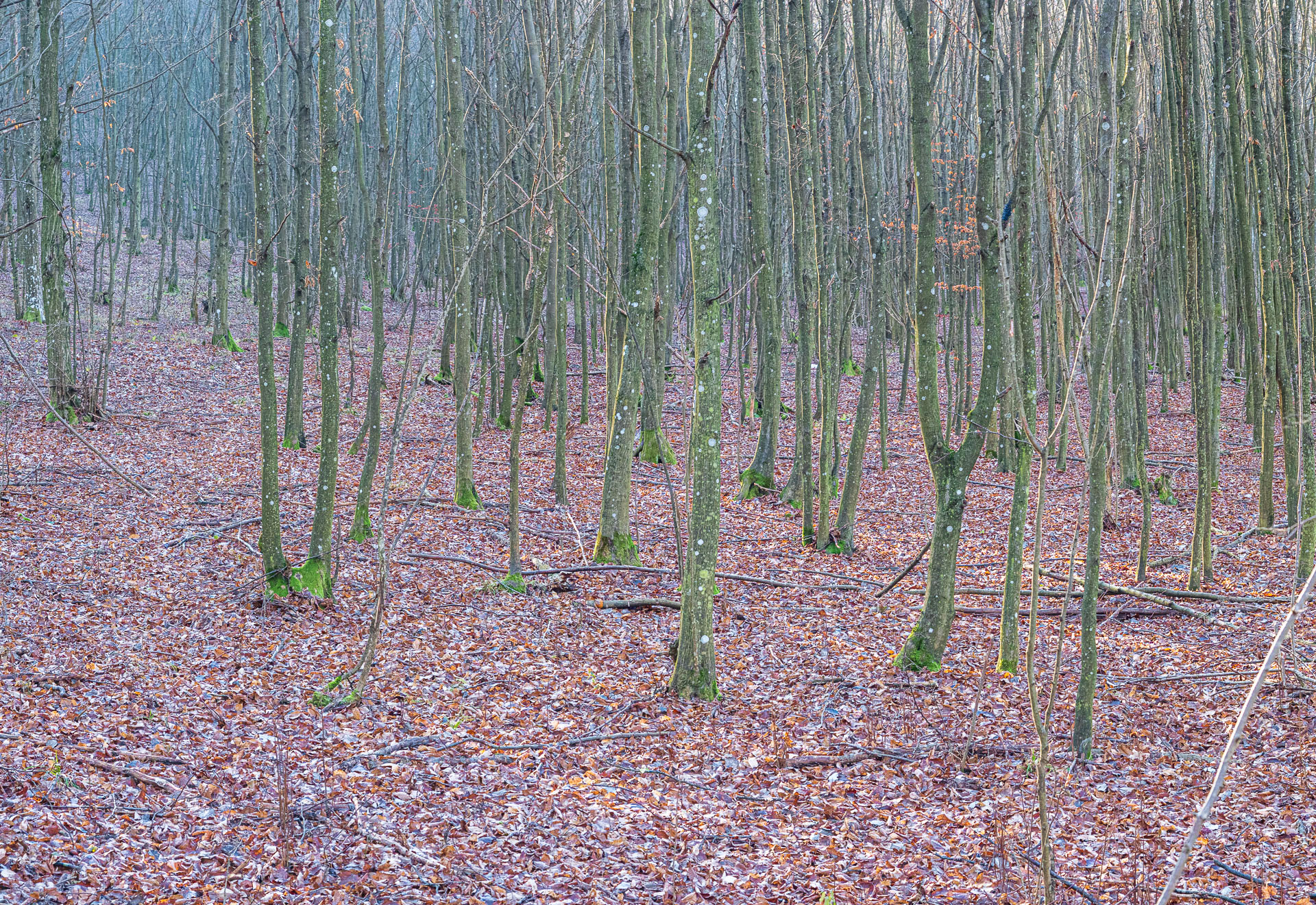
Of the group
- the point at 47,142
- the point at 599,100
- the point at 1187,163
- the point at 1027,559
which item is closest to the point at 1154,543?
the point at 1027,559

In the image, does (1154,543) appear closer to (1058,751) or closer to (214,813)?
(1058,751)

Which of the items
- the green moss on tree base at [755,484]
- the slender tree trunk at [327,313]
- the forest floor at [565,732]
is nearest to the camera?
the forest floor at [565,732]

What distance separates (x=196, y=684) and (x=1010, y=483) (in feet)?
39.1

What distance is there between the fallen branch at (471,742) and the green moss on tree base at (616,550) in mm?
3652

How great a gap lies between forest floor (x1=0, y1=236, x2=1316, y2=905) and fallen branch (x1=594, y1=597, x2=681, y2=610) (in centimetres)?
9

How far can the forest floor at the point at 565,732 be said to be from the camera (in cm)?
399

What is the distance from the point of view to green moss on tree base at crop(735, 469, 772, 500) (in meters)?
12.8

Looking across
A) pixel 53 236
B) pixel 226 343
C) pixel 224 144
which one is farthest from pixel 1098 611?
pixel 226 343

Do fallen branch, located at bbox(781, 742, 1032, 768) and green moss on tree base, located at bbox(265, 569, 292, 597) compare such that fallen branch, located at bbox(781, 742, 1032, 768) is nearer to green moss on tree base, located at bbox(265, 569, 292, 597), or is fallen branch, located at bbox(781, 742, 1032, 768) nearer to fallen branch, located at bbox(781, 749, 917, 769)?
fallen branch, located at bbox(781, 749, 917, 769)

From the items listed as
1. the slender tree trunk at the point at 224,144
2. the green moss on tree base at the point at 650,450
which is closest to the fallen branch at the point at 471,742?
the green moss on tree base at the point at 650,450

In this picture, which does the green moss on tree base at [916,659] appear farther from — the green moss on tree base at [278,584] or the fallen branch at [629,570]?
the green moss on tree base at [278,584]

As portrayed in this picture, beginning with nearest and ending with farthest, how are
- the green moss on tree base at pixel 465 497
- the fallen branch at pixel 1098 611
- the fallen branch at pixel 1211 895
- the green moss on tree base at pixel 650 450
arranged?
the fallen branch at pixel 1211 895
the fallen branch at pixel 1098 611
the green moss on tree base at pixel 465 497
the green moss on tree base at pixel 650 450

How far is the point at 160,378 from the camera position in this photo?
1662 cm

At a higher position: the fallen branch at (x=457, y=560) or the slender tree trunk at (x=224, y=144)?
the slender tree trunk at (x=224, y=144)
